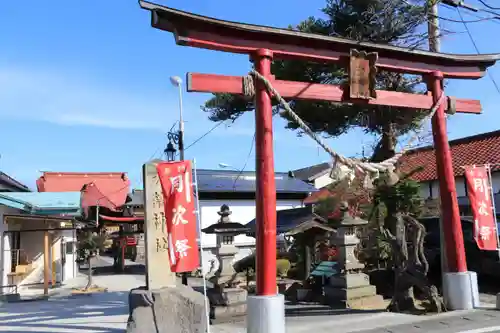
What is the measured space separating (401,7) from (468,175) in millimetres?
5255

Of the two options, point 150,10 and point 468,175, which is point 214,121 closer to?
point 150,10

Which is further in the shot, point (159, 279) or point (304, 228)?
point (304, 228)

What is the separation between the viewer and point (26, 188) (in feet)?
79.0

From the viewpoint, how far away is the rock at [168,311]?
28.4ft

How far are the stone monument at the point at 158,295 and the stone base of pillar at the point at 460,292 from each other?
603 cm

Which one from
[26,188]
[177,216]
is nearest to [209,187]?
[26,188]

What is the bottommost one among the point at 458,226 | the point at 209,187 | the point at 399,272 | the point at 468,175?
the point at 399,272

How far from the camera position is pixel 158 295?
8.82 meters

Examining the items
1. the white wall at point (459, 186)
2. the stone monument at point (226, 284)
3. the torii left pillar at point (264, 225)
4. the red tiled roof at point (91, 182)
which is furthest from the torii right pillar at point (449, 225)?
the red tiled roof at point (91, 182)

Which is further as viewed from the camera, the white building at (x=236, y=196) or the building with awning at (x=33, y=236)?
the white building at (x=236, y=196)

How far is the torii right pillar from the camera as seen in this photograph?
10.7 meters

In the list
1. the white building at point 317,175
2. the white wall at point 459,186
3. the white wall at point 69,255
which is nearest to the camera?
the white wall at point 459,186

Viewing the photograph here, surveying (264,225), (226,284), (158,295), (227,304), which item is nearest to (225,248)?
(226,284)

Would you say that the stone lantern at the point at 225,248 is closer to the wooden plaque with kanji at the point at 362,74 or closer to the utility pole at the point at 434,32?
the wooden plaque with kanji at the point at 362,74
